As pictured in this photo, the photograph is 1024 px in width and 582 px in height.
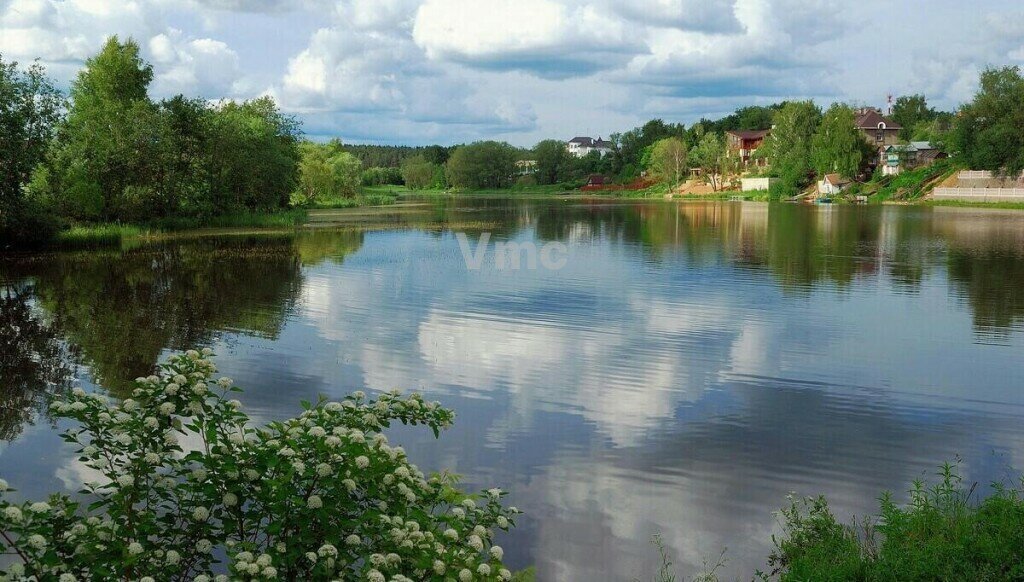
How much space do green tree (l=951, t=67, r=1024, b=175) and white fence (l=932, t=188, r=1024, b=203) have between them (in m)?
2.17

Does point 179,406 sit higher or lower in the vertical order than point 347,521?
higher

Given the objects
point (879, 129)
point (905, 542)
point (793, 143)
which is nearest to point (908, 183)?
point (793, 143)

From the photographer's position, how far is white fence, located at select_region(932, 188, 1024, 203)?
285 feet

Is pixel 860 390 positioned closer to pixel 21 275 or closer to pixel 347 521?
pixel 347 521

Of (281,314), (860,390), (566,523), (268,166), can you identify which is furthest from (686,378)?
(268,166)

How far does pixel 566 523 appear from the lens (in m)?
7.76

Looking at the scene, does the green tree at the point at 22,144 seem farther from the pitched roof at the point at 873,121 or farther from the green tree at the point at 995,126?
the pitched roof at the point at 873,121

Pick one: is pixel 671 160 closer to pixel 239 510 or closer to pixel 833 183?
pixel 833 183

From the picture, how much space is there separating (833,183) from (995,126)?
72.2ft

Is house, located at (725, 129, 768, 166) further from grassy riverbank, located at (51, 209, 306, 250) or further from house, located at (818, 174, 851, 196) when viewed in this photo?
grassy riverbank, located at (51, 209, 306, 250)

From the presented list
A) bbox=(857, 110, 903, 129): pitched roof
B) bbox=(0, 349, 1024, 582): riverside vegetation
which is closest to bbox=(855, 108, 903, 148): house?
bbox=(857, 110, 903, 129): pitched roof

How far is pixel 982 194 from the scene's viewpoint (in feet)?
292

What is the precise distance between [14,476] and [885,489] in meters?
9.23

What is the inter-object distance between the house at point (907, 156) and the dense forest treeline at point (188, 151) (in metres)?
2.22
